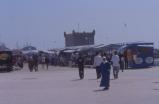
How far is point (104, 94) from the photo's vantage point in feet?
71.7

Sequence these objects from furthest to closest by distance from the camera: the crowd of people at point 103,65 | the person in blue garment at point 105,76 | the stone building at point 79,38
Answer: the stone building at point 79,38, the crowd of people at point 103,65, the person in blue garment at point 105,76

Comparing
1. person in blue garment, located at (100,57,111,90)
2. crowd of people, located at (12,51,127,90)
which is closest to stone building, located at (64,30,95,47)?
crowd of people, located at (12,51,127,90)

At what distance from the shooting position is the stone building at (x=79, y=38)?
497 feet

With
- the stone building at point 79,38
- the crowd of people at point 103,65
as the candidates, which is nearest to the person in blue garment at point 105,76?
the crowd of people at point 103,65

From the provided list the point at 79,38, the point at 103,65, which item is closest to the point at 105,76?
the point at 103,65

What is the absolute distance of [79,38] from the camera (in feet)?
502

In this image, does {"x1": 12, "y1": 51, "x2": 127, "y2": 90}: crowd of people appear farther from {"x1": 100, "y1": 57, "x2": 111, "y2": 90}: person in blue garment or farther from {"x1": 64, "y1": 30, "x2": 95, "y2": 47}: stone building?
{"x1": 64, "y1": 30, "x2": 95, "y2": 47}: stone building

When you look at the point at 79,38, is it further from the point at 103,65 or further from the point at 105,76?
the point at 105,76

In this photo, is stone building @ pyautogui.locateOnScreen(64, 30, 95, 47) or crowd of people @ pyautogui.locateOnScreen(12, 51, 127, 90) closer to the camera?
crowd of people @ pyautogui.locateOnScreen(12, 51, 127, 90)

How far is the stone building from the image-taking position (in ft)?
497

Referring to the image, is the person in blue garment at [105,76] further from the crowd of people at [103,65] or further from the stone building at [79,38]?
the stone building at [79,38]

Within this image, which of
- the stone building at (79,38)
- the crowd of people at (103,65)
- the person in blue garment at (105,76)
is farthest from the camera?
the stone building at (79,38)

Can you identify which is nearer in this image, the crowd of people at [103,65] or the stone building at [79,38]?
the crowd of people at [103,65]

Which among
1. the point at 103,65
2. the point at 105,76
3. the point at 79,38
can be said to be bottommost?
the point at 105,76
